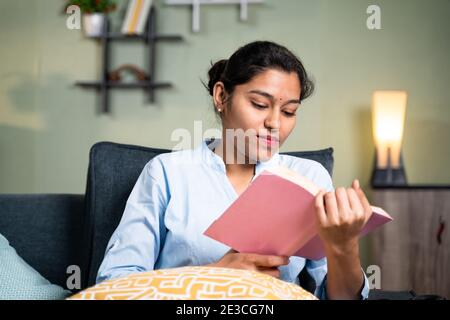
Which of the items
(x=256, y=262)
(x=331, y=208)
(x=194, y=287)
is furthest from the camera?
(x=256, y=262)

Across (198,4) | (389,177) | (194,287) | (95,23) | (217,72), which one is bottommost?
(389,177)

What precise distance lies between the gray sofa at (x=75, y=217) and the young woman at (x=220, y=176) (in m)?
0.17

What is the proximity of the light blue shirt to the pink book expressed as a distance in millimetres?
255

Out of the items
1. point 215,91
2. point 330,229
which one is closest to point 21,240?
point 215,91

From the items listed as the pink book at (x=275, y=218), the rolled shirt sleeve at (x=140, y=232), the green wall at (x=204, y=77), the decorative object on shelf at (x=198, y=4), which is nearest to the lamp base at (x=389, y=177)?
the green wall at (x=204, y=77)

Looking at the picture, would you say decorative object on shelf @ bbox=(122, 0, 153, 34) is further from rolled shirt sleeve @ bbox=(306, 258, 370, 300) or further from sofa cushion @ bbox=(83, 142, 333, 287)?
rolled shirt sleeve @ bbox=(306, 258, 370, 300)

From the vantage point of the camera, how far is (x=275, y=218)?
0.96 m

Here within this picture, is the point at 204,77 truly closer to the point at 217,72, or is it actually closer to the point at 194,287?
the point at 217,72

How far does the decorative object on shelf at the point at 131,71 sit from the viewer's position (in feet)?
12.2

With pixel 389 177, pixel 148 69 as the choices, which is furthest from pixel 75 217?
pixel 148 69

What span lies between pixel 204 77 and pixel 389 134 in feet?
3.72

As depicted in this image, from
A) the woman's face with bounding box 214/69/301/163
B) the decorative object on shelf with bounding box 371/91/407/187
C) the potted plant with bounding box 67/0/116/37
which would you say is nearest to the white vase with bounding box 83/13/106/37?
the potted plant with bounding box 67/0/116/37

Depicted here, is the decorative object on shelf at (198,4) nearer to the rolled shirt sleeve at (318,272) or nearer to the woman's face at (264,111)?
the woman's face at (264,111)
